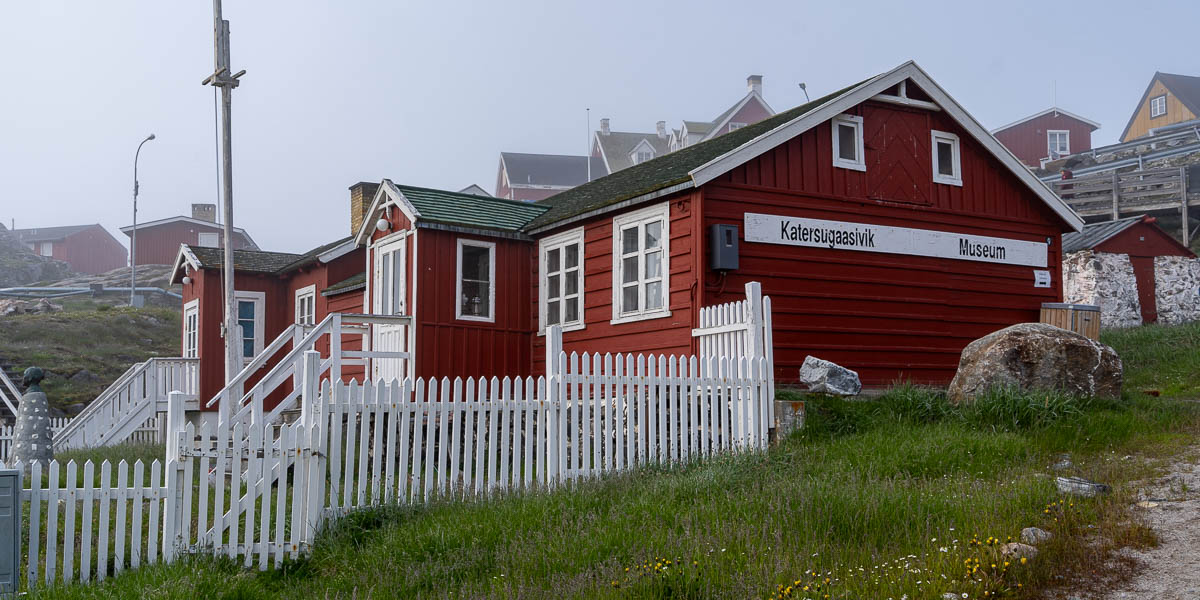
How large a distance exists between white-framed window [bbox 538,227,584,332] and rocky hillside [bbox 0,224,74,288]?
59264mm

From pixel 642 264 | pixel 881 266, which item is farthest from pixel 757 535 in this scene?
pixel 881 266

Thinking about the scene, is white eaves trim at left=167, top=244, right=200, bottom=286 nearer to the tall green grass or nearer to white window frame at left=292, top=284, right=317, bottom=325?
white window frame at left=292, top=284, right=317, bottom=325

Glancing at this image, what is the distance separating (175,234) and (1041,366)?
58.5 meters

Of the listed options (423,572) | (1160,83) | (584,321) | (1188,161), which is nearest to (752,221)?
(584,321)

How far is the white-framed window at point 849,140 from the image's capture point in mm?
14391

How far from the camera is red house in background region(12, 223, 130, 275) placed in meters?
75.6

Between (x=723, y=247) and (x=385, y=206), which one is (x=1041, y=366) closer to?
(x=723, y=247)

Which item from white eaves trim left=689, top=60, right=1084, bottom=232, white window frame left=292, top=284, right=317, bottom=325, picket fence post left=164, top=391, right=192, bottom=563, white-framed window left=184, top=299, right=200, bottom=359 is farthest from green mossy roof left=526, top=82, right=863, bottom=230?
white-framed window left=184, top=299, right=200, bottom=359

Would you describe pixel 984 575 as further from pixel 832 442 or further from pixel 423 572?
pixel 832 442

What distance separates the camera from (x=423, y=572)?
652cm

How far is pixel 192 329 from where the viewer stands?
2338 cm

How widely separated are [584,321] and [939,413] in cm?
560

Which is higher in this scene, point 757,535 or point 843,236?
point 843,236

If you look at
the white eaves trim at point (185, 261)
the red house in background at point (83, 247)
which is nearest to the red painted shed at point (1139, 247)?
the white eaves trim at point (185, 261)
